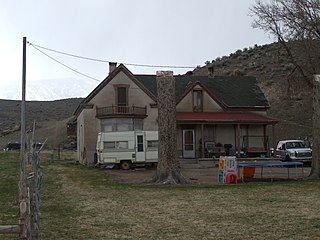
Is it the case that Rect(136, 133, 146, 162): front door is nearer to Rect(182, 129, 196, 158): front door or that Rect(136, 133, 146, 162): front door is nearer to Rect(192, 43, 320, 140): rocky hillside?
Result: Rect(182, 129, 196, 158): front door

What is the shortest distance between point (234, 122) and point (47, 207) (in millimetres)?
25826

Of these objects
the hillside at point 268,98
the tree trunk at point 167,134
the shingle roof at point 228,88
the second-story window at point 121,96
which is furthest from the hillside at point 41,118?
the tree trunk at point 167,134

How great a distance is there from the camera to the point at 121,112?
131ft

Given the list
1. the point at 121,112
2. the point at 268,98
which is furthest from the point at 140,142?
the point at 268,98

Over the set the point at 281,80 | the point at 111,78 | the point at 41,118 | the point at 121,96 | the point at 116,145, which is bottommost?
the point at 116,145

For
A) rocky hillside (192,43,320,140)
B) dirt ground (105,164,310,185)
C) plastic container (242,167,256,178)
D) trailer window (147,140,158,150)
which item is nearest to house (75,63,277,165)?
rocky hillside (192,43,320,140)

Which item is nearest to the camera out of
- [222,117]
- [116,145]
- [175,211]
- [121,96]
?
[175,211]

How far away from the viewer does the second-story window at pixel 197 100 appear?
4284cm

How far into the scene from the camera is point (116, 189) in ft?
68.9

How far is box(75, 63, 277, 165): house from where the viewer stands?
40.0 metres

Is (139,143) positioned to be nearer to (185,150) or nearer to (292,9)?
(185,150)

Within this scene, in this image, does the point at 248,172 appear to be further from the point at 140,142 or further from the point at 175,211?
the point at 175,211

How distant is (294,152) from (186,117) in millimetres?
8347

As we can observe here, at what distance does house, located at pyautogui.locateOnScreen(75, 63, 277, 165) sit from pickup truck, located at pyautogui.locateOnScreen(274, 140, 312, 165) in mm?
2680
